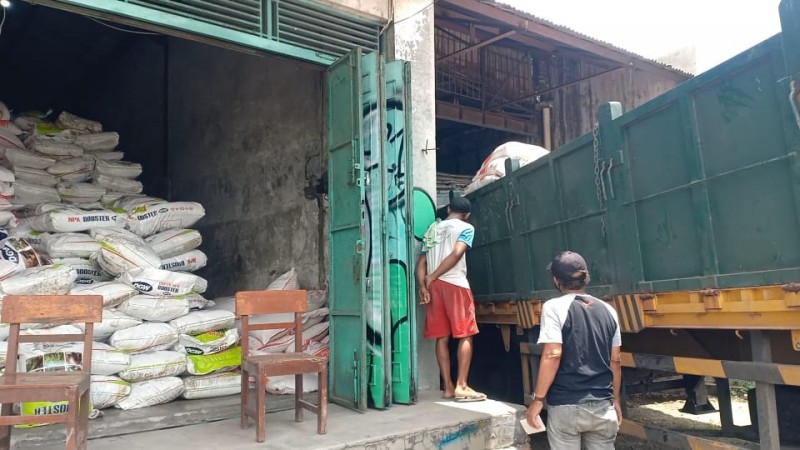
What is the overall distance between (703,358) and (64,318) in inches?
140

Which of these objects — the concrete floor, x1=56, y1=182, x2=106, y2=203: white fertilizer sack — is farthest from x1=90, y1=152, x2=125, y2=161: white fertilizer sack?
the concrete floor

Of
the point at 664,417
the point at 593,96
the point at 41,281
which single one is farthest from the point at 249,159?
the point at 593,96

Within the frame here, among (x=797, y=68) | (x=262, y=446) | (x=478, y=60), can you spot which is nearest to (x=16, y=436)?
(x=262, y=446)

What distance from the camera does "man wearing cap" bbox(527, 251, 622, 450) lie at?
9.31 feet

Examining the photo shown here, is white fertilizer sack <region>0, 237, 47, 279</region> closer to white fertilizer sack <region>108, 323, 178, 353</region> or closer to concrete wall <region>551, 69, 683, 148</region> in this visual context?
white fertilizer sack <region>108, 323, 178, 353</region>

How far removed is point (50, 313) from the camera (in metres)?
3.41

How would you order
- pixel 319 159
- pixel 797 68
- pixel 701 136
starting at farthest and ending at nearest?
pixel 319 159 < pixel 701 136 < pixel 797 68

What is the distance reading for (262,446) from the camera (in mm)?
3439

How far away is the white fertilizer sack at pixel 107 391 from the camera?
4.22m

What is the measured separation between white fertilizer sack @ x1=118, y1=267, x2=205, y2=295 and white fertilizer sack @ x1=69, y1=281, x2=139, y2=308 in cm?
10

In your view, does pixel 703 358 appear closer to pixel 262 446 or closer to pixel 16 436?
pixel 262 446

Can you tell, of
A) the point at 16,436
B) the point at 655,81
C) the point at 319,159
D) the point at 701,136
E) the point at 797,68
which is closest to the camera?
the point at 797,68

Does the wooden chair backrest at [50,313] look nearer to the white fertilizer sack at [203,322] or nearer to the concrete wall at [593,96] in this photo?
the white fertilizer sack at [203,322]

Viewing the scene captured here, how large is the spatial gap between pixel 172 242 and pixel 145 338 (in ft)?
3.91
